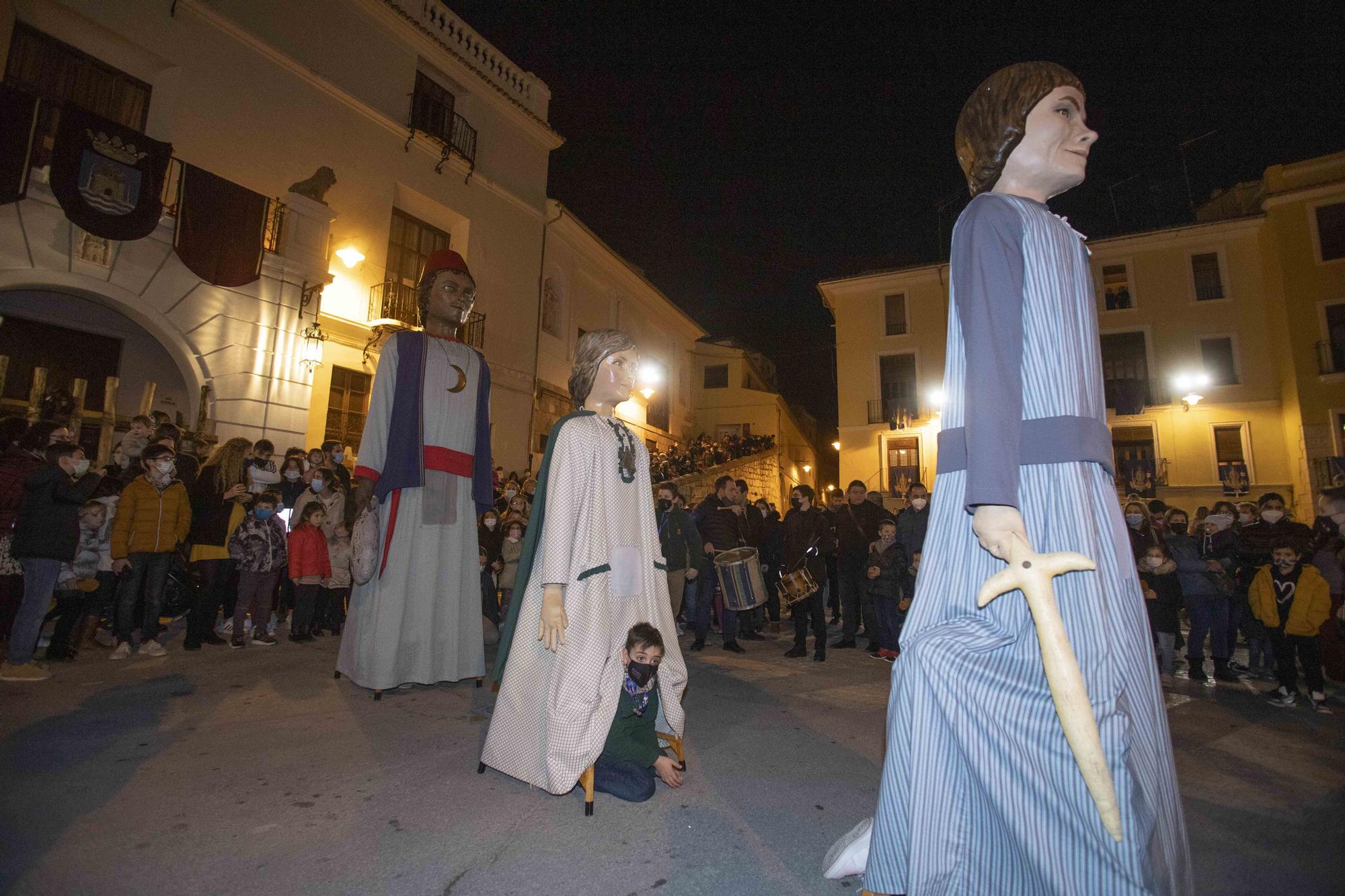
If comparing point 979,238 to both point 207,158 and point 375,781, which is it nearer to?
point 375,781

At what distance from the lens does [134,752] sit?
297 cm

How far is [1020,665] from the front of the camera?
1437 millimetres

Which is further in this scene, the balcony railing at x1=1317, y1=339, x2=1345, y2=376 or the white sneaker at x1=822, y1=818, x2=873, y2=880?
the balcony railing at x1=1317, y1=339, x2=1345, y2=376

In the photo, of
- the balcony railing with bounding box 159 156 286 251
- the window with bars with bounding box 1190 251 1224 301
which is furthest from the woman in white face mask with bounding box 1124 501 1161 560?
the window with bars with bounding box 1190 251 1224 301

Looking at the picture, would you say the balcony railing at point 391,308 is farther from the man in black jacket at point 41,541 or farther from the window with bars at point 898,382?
the window with bars at point 898,382

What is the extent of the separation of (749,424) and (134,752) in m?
29.2

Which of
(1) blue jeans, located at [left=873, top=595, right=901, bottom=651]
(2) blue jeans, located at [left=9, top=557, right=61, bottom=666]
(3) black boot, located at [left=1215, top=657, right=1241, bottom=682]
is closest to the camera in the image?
(2) blue jeans, located at [left=9, top=557, right=61, bottom=666]

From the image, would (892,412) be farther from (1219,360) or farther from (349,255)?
(349,255)

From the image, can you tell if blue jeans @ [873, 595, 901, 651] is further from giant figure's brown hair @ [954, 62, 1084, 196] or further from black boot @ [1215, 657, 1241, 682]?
giant figure's brown hair @ [954, 62, 1084, 196]

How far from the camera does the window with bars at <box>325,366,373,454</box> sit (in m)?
12.9

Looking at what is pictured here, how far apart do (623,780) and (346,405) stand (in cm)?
1251

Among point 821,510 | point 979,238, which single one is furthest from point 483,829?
point 821,510

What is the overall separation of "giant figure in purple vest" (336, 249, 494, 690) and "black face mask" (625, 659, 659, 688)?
1823 mm

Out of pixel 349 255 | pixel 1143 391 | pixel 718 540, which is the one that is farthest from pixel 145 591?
pixel 1143 391
